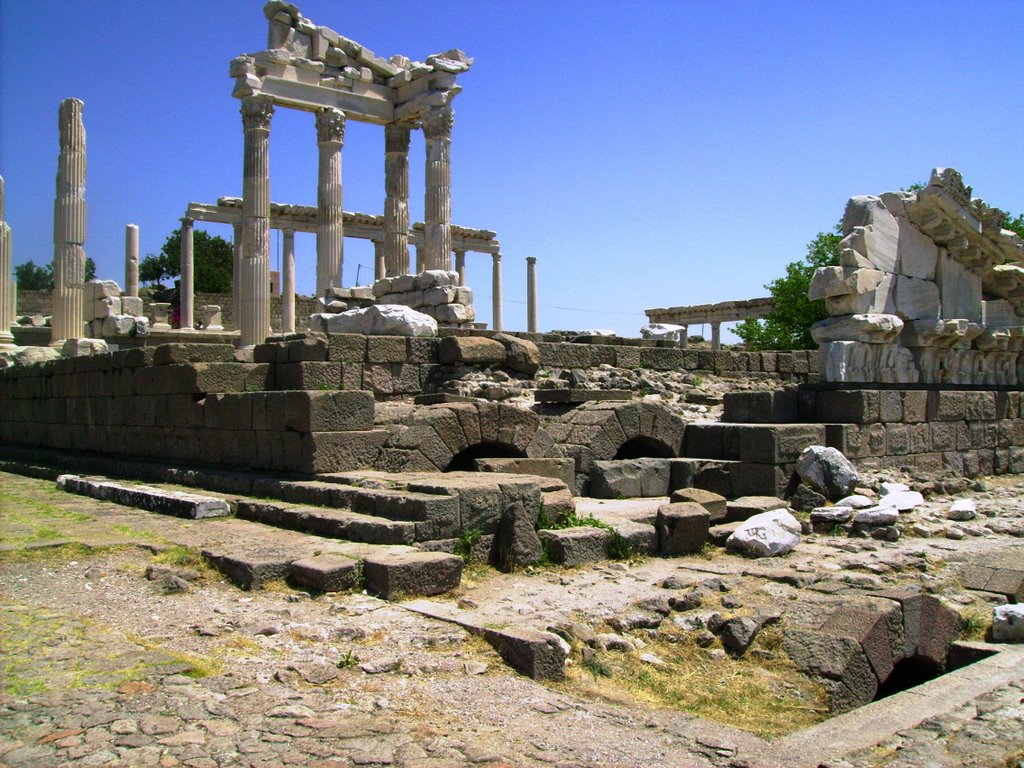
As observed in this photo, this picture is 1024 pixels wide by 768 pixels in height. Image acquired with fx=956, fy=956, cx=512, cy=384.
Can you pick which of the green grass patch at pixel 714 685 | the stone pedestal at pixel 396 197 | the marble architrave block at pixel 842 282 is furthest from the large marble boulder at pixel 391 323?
the stone pedestal at pixel 396 197

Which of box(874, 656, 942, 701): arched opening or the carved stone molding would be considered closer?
box(874, 656, 942, 701): arched opening

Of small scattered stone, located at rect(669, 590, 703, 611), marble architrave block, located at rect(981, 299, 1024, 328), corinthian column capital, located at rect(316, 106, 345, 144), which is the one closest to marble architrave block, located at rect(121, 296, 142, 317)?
corinthian column capital, located at rect(316, 106, 345, 144)

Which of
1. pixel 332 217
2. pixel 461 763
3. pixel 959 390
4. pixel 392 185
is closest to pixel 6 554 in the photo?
pixel 461 763

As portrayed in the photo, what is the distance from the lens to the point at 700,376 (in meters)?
15.4

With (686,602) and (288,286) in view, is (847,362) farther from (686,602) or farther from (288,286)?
(288,286)

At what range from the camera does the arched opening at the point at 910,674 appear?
5.98 meters

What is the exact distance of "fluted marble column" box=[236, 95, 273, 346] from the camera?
21.8 meters

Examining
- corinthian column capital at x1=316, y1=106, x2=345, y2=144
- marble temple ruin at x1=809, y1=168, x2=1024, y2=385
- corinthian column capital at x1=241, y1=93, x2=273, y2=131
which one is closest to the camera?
marble temple ruin at x1=809, y1=168, x2=1024, y2=385

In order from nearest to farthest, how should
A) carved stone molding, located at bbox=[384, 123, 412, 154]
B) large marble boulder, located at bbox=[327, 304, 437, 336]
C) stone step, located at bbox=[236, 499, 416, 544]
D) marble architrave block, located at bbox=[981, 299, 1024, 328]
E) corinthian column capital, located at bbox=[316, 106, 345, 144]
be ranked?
1. stone step, located at bbox=[236, 499, 416, 544]
2. large marble boulder, located at bbox=[327, 304, 437, 336]
3. marble architrave block, located at bbox=[981, 299, 1024, 328]
4. corinthian column capital, located at bbox=[316, 106, 345, 144]
5. carved stone molding, located at bbox=[384, 123, 412, 154]

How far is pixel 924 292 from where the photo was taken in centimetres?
1288

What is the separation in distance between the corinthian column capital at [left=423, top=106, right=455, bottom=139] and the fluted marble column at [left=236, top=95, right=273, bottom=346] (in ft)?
12.4

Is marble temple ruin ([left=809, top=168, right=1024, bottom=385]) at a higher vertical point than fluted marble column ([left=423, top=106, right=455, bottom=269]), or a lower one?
lower

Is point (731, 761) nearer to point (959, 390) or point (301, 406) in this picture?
point (301, 406)

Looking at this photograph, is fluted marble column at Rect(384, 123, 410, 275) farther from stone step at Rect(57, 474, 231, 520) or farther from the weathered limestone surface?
stone step at Rect(57, 474, 231, 520)
